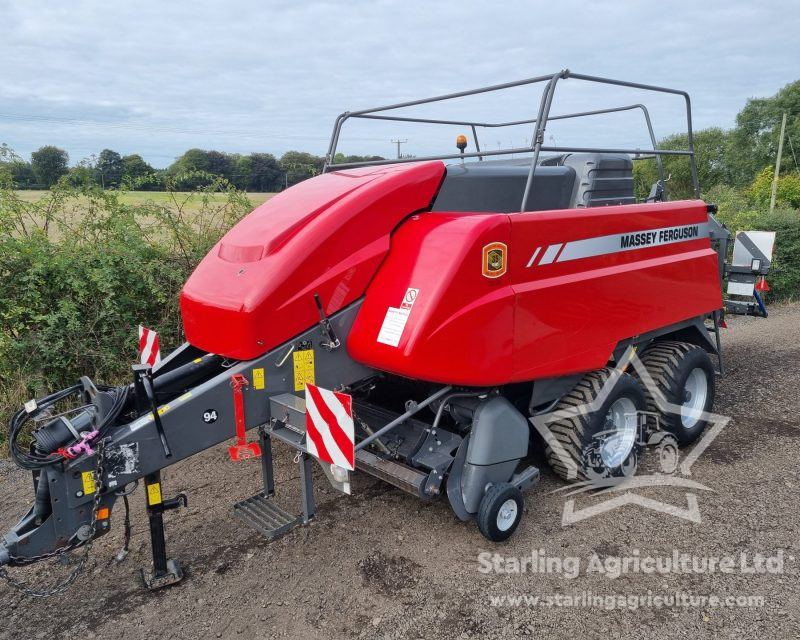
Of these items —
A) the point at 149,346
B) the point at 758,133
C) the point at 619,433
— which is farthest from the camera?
the point at 758,133

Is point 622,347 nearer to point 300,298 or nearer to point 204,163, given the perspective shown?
point 300,298

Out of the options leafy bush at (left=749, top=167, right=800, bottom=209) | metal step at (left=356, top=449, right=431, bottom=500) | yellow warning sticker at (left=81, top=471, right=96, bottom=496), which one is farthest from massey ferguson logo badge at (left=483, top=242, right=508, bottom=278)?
leafy bush at (left=749, top=167, right=800, bottom=209)

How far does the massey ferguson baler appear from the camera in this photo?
282cm

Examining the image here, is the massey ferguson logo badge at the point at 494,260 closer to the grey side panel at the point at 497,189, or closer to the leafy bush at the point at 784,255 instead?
the grey side panel at the point at 497,189

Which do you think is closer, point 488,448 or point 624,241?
point 488,448

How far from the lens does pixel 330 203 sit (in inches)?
127

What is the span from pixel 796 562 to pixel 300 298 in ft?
9.27

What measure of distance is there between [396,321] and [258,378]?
2.40 feet

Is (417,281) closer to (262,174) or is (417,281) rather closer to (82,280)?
(82,280)

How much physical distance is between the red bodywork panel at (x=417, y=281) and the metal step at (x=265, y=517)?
2.79 ft

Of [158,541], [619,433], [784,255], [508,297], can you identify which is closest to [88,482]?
[158,541]

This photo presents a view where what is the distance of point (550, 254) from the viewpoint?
3363 mm

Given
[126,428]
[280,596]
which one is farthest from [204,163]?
[280,596]

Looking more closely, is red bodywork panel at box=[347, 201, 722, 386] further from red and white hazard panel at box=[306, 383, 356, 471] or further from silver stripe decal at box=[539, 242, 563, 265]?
red and white hazard panel at box=[306, 383, 356, 471]
